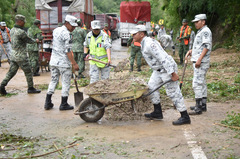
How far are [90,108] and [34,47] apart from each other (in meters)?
7.03

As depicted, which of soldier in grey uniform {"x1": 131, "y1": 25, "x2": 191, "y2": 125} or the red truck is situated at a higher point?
the red truck

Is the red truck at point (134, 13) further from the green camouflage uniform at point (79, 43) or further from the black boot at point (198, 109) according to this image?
the black boot at point (198, 109)

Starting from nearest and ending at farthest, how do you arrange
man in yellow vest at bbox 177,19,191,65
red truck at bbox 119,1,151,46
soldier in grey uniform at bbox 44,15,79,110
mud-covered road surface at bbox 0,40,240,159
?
mud-covered road surface at bbox 0,40,240,159 < soldier in grey uniform at bbox 44,15,79,110 < man in yellow vest at bbox 177,19,191,65 < red truck at bbox 119,1,151,46

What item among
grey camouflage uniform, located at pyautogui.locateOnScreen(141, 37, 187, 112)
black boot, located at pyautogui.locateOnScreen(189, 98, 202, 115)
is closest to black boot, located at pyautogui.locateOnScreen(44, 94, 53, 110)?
grey camouflage uniform, located at pyautogui.locateOnScreen(141, 37, 187, 112)

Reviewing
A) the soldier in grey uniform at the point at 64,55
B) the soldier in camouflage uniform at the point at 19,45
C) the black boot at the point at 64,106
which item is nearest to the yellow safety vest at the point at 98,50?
the soldier in grey uniform at the point at 64,55

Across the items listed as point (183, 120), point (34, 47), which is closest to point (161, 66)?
point (183, 120)

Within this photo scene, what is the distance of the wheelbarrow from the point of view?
580 centimetres

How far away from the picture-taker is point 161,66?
582 centimetres

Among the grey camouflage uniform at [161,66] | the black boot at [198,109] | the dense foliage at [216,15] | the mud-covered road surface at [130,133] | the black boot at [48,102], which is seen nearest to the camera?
the mud-covered road surface at [130,133]

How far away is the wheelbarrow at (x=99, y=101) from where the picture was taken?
5.80 m

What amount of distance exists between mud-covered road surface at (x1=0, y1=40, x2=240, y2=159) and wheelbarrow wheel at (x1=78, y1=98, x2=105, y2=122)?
124 mm

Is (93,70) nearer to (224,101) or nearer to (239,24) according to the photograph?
(224,101)

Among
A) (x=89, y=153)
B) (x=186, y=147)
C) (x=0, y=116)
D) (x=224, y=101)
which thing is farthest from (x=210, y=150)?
(x=0, y=116)

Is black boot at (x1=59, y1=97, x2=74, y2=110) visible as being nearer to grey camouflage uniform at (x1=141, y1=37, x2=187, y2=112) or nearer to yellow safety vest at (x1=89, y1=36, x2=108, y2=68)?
yellow safety vest at (x1=89, y1=36, x2=108, y2=68)
